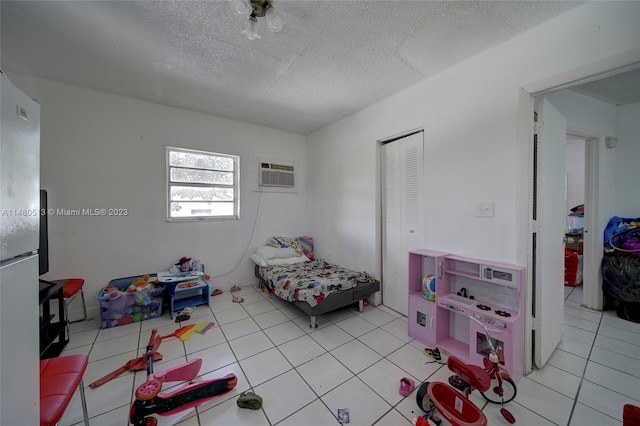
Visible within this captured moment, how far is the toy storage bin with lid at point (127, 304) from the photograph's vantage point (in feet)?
8.30

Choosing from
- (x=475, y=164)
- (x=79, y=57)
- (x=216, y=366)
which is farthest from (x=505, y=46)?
(x=79, y=57)

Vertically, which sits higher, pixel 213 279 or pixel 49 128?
pixel 49 128

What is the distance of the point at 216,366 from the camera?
194 centimetres

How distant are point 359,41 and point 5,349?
102 inches

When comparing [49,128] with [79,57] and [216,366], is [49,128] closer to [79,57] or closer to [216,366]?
[79,57]

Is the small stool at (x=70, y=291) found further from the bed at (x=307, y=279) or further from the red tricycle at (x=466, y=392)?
the red tricycle at (x=466, y=392)

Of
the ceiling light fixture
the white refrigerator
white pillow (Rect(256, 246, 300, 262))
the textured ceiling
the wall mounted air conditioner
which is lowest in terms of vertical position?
white pillow (Rect(256, 246, 300, 262))

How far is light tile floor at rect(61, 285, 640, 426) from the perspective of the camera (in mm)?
1486

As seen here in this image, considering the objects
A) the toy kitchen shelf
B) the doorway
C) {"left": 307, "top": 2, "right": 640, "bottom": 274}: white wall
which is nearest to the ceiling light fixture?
{"left": 307, "top": 2, "right": 640, "bottom": 274}: white wall

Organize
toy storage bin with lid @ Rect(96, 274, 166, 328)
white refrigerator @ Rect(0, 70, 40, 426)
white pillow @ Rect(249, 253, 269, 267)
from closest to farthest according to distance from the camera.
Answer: white refrigerator @ Rect(0, 70, 40, 426) < toy storage bin with lid @ Rect(96, 274, 166, 328) < white pillow @ Rect(249, 253, 269, 267)

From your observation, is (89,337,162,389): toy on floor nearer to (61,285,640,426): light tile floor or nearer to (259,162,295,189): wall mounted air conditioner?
(61,285,640,426): light tile floor

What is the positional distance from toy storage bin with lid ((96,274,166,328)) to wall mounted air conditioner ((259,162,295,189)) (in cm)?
215

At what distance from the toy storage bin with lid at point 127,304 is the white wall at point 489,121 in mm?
2753

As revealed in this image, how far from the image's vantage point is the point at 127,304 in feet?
8.60
